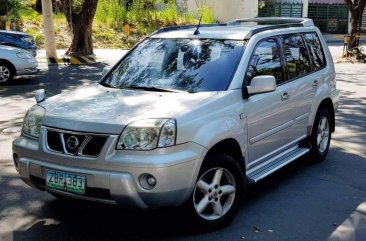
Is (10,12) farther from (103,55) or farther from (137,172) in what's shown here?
(137,172)

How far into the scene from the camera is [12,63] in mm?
13758

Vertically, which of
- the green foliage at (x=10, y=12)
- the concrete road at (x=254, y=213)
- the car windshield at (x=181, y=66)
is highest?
the green foliage at (x=10, y=12)

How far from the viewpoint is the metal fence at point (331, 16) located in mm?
42281

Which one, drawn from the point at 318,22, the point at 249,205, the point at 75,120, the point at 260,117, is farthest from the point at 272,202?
the point at 318,22

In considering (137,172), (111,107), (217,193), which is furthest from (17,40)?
(137,172)

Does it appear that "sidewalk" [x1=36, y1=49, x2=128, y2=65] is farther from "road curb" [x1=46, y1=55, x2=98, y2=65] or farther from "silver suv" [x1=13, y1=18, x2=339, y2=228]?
"silver suv" [x1=13, y1=18, x2=339, y2=228]

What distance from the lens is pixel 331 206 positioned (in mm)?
5148

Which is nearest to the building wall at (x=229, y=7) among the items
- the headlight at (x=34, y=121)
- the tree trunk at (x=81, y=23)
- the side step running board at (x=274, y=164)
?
the tree trunk at (x=81, y=23)

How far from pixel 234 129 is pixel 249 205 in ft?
3.08

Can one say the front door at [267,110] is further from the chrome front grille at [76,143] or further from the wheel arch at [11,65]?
the wheel arch at [11,65]

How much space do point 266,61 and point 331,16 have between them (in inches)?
1548

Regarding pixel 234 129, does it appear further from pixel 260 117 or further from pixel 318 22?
pixel 318 22

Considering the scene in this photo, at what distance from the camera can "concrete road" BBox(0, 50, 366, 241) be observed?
4.40 metres

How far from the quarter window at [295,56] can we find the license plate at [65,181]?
278 cm
